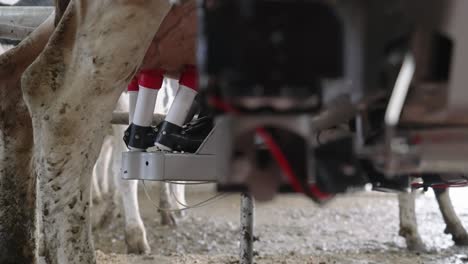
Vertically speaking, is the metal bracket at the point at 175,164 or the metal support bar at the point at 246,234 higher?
the metal bracket at the point at 175,164

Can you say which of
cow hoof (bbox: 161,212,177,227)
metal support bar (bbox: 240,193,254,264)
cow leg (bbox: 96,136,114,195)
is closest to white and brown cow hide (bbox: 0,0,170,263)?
metal support bar (bbox: 240,193,254,264)

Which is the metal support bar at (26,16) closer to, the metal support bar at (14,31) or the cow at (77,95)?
the metal support bar at (14,31)

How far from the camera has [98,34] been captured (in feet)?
4.79

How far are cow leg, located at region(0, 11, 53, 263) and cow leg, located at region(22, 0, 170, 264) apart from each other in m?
0.60

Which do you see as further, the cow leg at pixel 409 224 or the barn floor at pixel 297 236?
the cow leg at pixel 409 224

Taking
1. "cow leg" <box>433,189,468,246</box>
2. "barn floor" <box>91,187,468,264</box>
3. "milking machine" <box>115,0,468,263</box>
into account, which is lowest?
"barn floor" <box>91,187,468,264</box>

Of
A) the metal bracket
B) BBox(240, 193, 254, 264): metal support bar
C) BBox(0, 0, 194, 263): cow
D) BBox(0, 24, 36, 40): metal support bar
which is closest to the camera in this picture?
BBox(0, 0, 194, 263): cow

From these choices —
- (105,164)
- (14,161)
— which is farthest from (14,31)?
(105,164)

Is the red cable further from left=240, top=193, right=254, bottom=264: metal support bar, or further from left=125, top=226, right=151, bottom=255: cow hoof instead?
left=125, top=226, right=151, bottom=255: cow hoof

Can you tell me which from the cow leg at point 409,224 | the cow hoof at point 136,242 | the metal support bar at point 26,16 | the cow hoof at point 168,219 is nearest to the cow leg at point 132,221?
the cow hoof at point 136,242

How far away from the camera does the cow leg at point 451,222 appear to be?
143 inches

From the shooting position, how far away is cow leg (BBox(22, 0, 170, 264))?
57.7 inches

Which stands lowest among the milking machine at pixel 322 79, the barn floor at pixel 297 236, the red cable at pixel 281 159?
the barn floor at pixel 297 236

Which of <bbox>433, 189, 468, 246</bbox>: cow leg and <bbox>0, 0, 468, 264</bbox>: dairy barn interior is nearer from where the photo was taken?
<bbox>0, 0, 468, 264</bbox>: dairy barn interior
